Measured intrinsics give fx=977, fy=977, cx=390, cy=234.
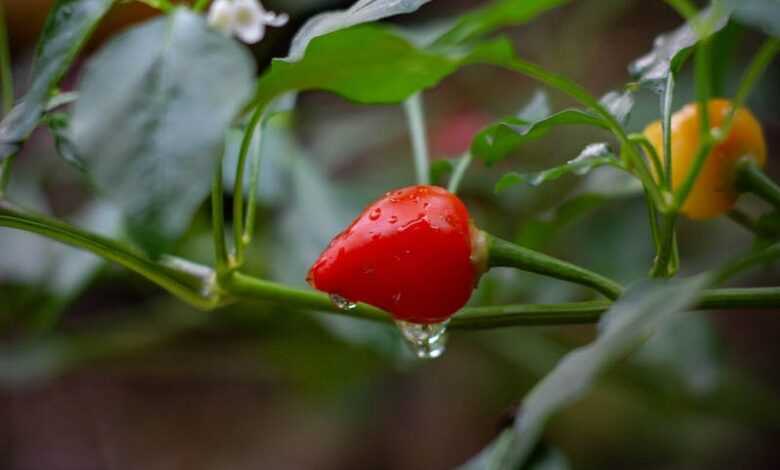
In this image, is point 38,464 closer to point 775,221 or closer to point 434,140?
point 434,140

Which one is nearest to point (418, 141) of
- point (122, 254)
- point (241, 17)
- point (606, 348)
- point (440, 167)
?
point (440, 167)

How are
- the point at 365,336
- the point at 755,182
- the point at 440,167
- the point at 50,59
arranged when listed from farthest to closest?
1. the point at 365,336
2. the point at 440,167
3. the point at 755,182
4. the point at 50,59

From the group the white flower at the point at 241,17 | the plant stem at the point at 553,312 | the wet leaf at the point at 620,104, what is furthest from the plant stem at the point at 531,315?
the white flower at the point at 241,17

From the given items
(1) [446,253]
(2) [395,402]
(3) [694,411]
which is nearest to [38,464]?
(2) [395,402]

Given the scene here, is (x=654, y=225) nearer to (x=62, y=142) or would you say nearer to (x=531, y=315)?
(x=531, y=315)

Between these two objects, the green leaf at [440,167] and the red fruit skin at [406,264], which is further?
the green leaf at [440,167]

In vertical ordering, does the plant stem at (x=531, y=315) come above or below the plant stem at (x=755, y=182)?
below

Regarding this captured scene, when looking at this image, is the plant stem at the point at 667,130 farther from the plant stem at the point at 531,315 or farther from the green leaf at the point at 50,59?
the green leaf at the point at 50,59

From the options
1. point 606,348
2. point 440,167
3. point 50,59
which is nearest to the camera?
point 606,348
